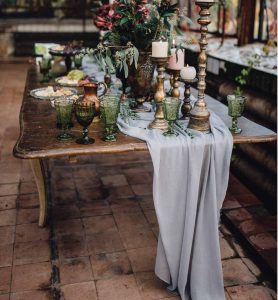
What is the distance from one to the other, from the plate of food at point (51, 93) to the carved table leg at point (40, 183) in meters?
0.51

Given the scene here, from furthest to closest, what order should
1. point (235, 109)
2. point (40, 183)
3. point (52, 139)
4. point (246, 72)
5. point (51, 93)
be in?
point (246, 72) → point (51, 93) → point (40, 183) → point (235, 109) → point (52, 139)

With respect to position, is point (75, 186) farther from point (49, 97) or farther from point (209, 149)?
point (209, 149)

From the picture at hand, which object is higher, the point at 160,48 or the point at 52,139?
the point at 160,48

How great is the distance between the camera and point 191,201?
1.92 metres

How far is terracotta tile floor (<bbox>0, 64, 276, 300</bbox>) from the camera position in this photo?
2170 millimetres

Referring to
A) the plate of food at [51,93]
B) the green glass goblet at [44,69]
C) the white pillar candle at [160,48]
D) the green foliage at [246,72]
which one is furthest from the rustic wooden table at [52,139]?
the green foliage at [246,72]

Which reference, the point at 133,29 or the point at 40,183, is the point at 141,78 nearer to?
the point at 133,29

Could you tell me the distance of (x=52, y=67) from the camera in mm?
3715

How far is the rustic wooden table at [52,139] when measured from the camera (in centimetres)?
182

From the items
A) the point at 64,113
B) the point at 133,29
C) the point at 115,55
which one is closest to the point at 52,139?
the point at 64,113

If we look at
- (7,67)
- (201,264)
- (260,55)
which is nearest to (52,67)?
(260,55)

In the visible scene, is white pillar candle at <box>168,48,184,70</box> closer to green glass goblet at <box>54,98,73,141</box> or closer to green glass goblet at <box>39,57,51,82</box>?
green glass goblet at <box>54,98,73,141</box>

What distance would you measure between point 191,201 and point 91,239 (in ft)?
3.08

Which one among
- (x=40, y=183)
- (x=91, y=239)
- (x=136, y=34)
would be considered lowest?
(x=91, y=239)
